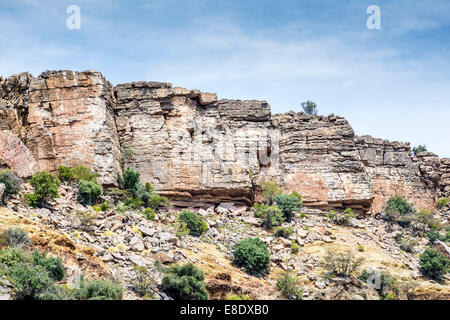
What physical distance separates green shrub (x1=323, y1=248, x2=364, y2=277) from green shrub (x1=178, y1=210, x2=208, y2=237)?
29.8 ft

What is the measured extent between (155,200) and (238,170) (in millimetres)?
8398

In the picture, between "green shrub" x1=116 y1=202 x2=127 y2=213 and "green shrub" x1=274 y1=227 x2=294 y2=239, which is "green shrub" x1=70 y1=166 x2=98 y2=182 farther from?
"green shrub" x1=274 y1=227 x2=294 y2=239

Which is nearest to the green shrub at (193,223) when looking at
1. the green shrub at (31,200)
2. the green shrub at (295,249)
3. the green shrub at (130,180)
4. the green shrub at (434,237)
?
the green shrub at (130,180)

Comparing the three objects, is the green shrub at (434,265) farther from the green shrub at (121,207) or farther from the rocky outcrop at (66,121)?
the rocky outcrop at (66,121)

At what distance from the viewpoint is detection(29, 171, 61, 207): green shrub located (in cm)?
3544

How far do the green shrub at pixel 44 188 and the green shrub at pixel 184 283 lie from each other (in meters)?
10.6

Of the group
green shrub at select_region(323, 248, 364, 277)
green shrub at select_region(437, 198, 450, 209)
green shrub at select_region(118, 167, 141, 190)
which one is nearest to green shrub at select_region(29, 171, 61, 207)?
green shrub at select_region(118, 167, 141, 190)

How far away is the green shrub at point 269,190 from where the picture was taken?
4788cm

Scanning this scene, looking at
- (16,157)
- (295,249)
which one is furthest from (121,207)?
(295,249)

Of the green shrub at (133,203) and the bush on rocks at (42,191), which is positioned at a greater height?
the bush on rocks at (42,191)

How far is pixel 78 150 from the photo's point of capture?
4459 centimetres
